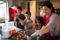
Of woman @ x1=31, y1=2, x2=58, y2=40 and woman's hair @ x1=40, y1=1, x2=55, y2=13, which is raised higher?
woman's hair @ x1=40, y1=1, x2=55, y2=13

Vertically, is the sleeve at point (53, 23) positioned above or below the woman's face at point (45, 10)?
below

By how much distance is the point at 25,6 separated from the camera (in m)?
1.00

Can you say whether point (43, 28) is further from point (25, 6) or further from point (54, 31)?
point (25, 6)

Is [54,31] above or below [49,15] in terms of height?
below

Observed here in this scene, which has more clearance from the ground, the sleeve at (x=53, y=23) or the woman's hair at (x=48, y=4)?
the woman's hair at (x=48, y=4)

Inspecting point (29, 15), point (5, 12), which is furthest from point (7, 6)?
point (29, 15)

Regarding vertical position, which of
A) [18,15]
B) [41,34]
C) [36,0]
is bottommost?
[41,34]

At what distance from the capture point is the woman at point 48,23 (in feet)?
3.19

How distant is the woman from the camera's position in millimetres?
972

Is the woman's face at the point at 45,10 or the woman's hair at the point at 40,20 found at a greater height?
the woman's face at the point at 45,10

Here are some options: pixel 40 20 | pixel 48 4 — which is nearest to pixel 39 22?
pixel 40 20

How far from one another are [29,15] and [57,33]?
0.74 ft

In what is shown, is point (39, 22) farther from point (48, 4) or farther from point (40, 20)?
point (48, 4)

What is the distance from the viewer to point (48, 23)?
0.98m
